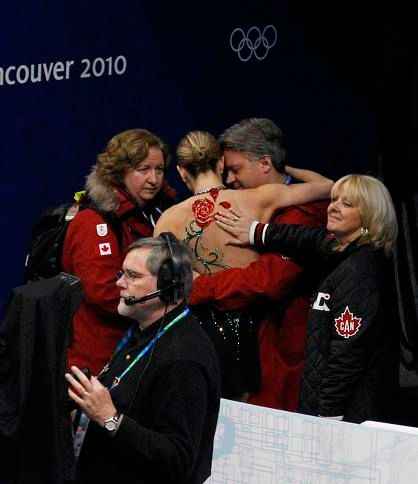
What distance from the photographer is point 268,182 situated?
671cm

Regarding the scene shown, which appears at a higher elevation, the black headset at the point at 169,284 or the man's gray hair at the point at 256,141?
the man's gray hair at the point at 256,141

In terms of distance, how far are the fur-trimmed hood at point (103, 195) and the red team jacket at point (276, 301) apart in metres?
0.55

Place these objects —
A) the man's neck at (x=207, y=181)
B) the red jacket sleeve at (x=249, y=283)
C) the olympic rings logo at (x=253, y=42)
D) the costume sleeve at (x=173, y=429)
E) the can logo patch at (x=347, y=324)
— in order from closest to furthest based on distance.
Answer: the costume sleeve at (x=173, y=429), the can logo patch at (x=347, y=324), the red jacket sleeve at (x=249, y=283), the man's neck at (x=207, y=181), the olympic rings logo at (x=253, y=42)

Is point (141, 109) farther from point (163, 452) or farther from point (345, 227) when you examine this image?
point (163, 452)

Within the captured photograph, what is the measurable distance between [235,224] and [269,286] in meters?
0.33

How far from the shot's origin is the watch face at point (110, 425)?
4.42 m

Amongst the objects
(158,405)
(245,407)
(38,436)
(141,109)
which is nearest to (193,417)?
(158,405)

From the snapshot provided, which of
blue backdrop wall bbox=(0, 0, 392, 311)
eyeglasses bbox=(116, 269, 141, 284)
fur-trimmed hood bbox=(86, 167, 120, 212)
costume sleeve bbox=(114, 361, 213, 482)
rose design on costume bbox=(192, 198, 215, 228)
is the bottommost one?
costume sleeve bbox=(114, 361, 213, 482)

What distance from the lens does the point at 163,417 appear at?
4418mm

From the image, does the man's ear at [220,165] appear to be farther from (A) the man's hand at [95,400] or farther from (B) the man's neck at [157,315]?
(A) the man's hand at [95,400]

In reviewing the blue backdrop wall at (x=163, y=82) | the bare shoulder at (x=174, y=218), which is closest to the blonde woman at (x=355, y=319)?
the bare shoulder at (x=174, y=218)

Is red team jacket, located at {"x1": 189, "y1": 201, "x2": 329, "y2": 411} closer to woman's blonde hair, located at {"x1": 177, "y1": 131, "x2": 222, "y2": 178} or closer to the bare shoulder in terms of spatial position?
the bare shoulder

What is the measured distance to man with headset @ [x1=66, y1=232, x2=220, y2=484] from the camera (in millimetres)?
4410

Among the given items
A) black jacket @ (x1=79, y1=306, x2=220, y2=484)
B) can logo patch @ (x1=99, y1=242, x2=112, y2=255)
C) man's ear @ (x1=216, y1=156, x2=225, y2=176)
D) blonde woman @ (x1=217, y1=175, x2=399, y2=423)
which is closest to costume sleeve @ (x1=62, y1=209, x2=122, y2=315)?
can logo patch @ (x1=99, y1=242, x2=112, y2=255)
